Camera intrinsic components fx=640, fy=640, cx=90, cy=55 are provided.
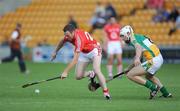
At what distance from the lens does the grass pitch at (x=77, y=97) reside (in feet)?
47.1

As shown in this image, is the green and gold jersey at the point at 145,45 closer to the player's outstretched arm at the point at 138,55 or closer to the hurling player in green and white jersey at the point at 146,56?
the hurling player in green and white jersey at the point at 146,56

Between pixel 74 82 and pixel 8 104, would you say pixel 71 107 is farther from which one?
pixel 74 82

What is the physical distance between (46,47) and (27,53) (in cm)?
168

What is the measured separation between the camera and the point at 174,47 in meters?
32.8

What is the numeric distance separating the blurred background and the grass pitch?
10.4 metres

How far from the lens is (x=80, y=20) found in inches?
1522

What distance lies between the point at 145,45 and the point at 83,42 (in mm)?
1617

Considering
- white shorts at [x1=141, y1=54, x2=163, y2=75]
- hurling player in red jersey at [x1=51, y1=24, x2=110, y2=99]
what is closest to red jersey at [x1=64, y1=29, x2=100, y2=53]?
hurling player in red jersey at [x1=51, y1=24, x2=110, y2=99]

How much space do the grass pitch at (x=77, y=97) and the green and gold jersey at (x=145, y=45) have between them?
1.15 metres

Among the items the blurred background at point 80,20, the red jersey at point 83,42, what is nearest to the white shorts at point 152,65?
the red jersey at point 83,42

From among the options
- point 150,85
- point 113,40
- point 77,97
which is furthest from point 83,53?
point 113,40

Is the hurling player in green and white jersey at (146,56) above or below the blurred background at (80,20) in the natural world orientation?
below

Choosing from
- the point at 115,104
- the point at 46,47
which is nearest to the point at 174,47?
the point at 46,47

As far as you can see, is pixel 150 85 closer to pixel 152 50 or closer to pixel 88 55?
pixel 152 50
